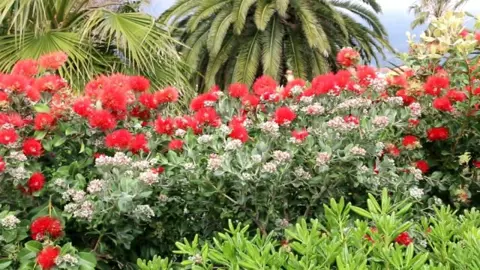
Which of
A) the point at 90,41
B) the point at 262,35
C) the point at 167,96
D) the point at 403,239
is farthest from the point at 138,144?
the point at 262,35

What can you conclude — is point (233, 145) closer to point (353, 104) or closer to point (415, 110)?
point (353, 104)

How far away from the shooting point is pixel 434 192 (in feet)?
7.95

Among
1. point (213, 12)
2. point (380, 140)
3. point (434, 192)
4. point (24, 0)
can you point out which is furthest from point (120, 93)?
point (213, 12)

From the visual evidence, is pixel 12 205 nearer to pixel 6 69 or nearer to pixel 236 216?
pixel 236 216

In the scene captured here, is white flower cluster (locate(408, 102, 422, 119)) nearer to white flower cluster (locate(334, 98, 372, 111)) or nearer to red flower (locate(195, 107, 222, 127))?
white flower cluster (locate(334, 98, 372, 111))

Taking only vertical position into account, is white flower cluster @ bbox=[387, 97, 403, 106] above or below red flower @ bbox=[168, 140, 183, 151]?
above

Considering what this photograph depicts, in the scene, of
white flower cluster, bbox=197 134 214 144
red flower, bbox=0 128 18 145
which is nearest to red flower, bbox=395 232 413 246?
white flower cluster, bbox=197 134 214 144

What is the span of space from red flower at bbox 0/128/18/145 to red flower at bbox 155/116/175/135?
1.60ft

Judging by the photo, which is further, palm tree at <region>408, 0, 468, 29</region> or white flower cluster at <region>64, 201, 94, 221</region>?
palm tree at <region>408, 0, 468, 29</region>

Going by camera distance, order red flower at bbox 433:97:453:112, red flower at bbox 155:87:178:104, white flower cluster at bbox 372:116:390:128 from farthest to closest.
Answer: red flower at bbox 433:97:453:112 → red flower at bbox 155:87:178:104 → white flower cluster at bbox 372:116:390:128

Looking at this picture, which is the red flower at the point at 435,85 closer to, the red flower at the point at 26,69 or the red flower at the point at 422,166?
the red flower at the point at 422,166

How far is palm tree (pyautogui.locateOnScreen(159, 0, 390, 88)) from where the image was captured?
852cm

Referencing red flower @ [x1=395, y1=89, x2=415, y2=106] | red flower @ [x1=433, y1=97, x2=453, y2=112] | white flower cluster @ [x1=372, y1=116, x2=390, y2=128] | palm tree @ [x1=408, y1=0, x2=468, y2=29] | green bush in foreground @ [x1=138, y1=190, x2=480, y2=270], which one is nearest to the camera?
green bush in foreground @ [x1=138, y1=190, x2=480, y2=270]

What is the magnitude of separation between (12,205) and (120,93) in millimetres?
515
